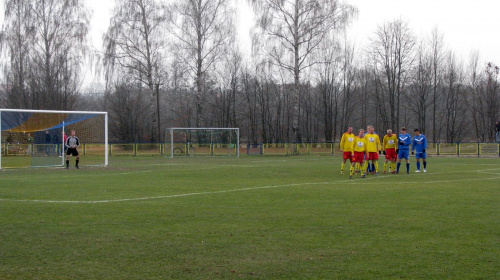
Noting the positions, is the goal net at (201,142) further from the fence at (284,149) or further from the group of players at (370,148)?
the group of players at (370,148)

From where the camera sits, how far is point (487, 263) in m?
5.84

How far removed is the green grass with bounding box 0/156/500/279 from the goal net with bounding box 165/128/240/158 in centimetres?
2835

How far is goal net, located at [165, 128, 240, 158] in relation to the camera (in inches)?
1657

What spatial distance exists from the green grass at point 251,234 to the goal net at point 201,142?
93.0ft

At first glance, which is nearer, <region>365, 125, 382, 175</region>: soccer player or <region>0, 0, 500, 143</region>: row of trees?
<region>365, 125, 382, 175</region>: soccer player

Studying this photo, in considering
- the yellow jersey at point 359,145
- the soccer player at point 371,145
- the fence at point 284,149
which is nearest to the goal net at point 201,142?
the fence at point 284,149

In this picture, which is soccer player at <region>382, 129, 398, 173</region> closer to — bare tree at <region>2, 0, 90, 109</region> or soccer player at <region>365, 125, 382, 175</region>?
soccer player at <region>365, 125, 382, 175</region>

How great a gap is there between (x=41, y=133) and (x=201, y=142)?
609 inches

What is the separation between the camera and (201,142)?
42.7 metres

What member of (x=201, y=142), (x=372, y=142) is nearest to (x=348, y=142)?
(x=372, y=142)

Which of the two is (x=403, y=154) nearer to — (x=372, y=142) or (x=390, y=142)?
(x=390, y=142)

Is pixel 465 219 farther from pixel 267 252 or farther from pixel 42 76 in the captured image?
pixel 42 76

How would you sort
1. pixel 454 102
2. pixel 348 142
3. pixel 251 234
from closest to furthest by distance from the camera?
pixel 251 234
pixel 348 142
pixel 454 102

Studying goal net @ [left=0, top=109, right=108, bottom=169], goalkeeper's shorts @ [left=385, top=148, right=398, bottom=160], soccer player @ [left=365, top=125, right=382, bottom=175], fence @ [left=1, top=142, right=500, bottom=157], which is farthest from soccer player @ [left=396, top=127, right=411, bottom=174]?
fence @ [left=1, top=142, right=500, bottom=157]
